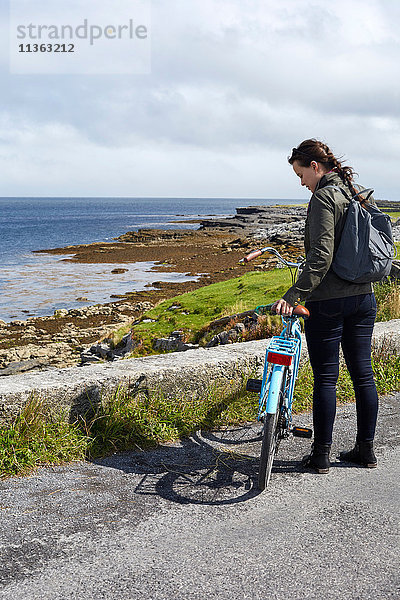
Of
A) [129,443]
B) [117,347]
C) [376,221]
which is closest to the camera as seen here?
[376,221]

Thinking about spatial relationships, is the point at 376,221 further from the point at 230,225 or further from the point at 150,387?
the point at 230,225

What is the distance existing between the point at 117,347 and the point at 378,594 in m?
12.0

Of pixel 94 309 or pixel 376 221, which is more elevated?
pixel 376 221

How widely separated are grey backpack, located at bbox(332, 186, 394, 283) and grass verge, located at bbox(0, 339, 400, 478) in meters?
1.83

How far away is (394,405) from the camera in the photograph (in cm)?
564

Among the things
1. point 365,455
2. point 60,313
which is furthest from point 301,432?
point 60,313

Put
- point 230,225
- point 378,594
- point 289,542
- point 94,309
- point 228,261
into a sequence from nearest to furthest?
point 378,594 < point 289,542 < point 94,309 < point 228,261 < point 230,225

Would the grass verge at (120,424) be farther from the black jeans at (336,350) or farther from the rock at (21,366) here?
the rock at (21,366)

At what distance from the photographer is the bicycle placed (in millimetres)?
3836

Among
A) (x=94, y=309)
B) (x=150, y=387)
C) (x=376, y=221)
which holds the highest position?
(x=376, y=221)

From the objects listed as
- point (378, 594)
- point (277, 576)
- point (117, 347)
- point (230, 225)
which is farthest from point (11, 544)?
point (230, 225)

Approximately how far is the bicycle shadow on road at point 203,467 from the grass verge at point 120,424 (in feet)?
0.45

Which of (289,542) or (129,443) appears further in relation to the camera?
(129,443)

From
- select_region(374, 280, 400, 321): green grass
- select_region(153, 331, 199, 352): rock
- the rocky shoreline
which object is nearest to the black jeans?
select_region(374, 280, 400, 321): green grass
